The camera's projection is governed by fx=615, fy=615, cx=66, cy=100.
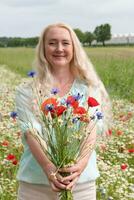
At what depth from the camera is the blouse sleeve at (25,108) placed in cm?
320

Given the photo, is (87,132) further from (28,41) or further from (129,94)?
(28,41)

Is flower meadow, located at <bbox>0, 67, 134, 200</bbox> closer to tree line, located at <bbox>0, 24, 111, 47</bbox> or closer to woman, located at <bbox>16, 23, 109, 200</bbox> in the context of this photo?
woman, located at <bbox>16, 23, 109, 200</bbox>

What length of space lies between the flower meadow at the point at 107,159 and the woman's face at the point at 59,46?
4.14 feet

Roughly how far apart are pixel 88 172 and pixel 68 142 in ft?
1.44

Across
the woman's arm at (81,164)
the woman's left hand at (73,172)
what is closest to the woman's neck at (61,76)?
the woman's arm at (81,164)

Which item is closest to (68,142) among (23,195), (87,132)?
(87,132)

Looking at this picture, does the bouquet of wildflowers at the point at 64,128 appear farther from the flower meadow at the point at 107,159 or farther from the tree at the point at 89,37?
the tree at the point at 89,37

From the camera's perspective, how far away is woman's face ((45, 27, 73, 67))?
336 cm

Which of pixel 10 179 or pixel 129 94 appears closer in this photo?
pixel 10 179

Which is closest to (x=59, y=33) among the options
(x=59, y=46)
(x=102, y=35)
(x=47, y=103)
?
(x=59, y=46)

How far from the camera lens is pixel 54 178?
2986mm

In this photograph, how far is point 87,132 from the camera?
9.67 feet

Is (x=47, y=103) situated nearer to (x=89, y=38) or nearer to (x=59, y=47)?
(x=59, y=47)

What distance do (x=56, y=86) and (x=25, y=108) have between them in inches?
9.2
